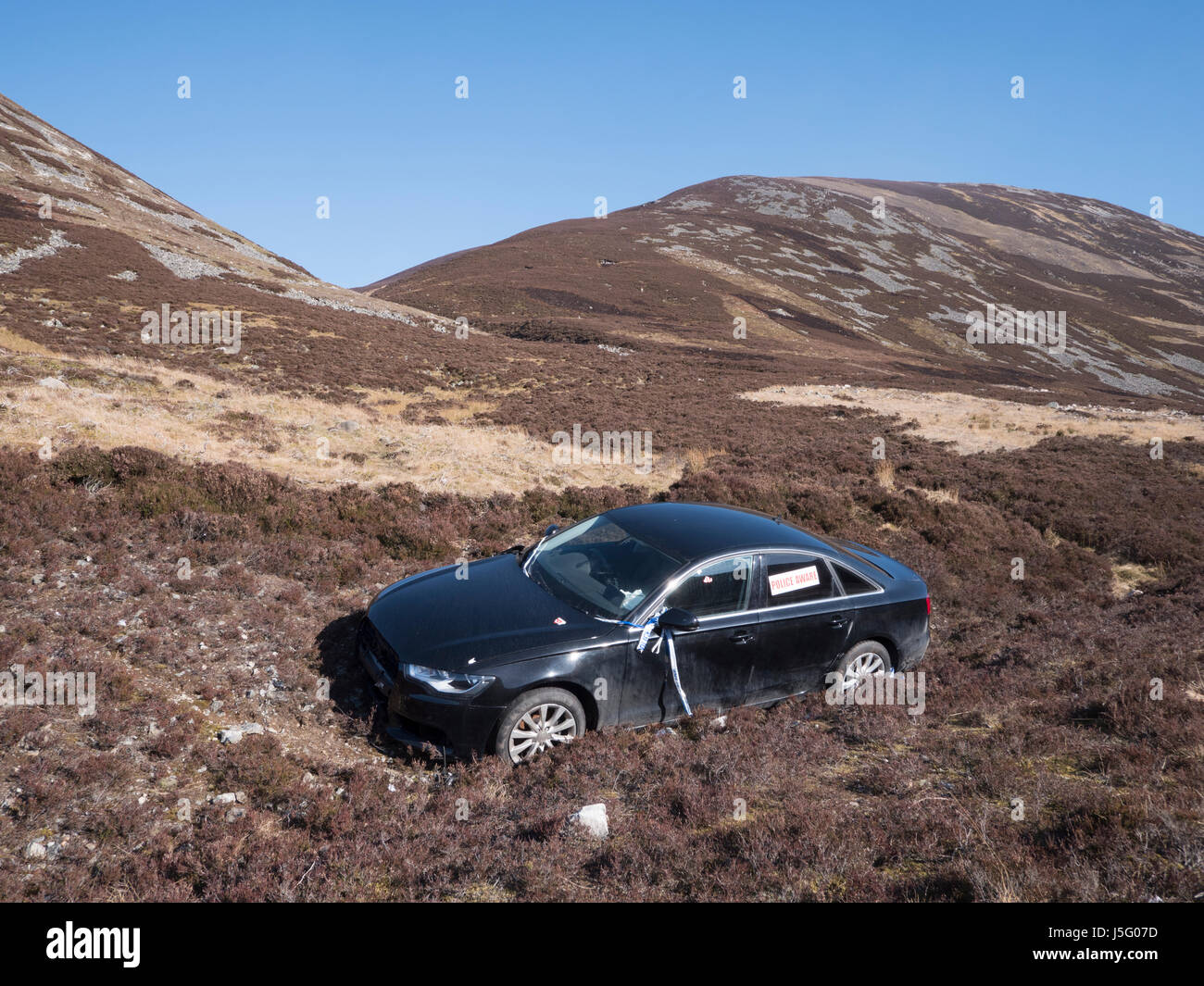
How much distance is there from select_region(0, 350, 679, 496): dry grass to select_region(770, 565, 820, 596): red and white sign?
7249 millimetres

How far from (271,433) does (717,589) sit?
1202cm

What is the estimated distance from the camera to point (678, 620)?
5.27 metres

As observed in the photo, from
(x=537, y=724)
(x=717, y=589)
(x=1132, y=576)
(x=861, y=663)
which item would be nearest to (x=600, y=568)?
(x=717, y=589)

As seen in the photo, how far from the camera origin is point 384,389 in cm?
2570

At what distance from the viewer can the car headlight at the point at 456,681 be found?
15.8 feet

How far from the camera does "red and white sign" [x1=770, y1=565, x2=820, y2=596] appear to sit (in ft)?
19.7

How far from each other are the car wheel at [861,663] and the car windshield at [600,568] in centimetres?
201

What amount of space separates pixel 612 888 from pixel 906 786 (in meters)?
2.38

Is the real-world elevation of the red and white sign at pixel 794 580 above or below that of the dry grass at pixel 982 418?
below
